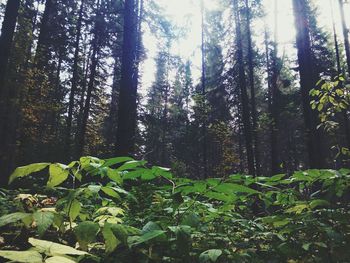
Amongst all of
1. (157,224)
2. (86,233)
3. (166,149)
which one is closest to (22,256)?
(86,233)

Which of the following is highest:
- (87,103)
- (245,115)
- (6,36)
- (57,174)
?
(87,103)

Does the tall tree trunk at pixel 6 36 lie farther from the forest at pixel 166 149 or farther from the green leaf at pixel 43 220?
the green leaf at pixel 43 220

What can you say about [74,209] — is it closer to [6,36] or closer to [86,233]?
[86,233]

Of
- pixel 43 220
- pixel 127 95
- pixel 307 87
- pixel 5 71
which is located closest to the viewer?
pixel 43 220

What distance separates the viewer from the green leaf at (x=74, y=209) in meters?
1.54

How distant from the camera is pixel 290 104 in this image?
27938mm

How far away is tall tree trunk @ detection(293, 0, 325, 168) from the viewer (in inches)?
276

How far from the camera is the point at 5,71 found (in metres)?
10.1

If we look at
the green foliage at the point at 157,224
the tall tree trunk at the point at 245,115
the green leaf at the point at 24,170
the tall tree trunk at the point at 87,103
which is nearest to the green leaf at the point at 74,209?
the green foliage at the point at 157,224

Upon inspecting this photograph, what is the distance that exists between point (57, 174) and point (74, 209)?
0.19 metres

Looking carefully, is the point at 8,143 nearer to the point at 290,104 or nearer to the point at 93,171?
the point at 93,171

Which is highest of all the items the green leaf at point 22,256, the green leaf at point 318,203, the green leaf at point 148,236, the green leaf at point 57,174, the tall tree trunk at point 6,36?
the tall tree trunk at point 6,36

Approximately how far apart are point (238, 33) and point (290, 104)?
11056mm

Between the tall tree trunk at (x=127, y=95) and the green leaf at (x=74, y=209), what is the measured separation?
6615mm
